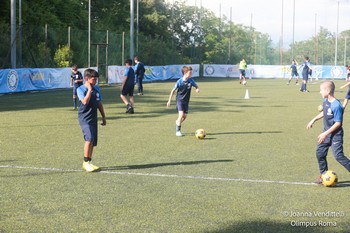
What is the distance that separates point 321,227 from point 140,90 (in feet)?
80.3

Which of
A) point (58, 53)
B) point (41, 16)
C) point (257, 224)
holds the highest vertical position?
point (41, 16)

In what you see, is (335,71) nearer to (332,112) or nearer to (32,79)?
(32,79)

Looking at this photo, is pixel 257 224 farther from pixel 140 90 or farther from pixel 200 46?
pixel 200 46

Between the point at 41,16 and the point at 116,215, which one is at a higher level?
the point at 41,16

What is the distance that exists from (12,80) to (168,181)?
2167cm

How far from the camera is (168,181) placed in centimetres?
870

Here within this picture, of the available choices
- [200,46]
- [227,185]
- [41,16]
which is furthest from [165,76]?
[227,185]

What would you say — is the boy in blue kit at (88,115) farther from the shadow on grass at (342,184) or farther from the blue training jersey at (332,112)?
the shadow on grass at (342,184)

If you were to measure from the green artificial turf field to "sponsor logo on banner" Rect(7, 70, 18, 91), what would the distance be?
1213cm

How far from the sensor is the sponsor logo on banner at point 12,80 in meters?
28.3

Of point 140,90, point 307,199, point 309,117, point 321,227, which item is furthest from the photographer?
point 140,90

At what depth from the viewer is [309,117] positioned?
1917 cm

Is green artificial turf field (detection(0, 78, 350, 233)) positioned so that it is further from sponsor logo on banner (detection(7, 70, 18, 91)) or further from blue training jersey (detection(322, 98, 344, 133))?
sponsor logo on banner (detection(7, 70, 18, 91))

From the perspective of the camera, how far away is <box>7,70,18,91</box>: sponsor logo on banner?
28266 millimetres
